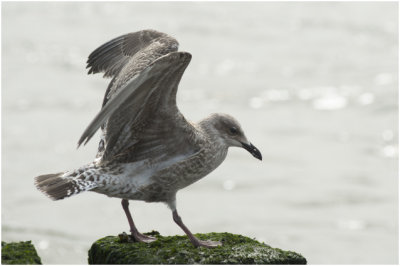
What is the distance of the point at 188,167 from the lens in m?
6.82

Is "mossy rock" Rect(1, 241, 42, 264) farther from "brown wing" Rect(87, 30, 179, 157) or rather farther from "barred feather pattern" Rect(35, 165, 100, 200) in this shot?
"brown wing" Rect(87, 30, 179, 157)

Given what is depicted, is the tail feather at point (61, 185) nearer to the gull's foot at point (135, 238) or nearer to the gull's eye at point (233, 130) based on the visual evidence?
the gull's foot at point (135, 238)

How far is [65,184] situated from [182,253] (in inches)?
46.2

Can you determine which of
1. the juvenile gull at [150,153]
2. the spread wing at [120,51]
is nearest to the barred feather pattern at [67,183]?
the juvenile gull at [150,153]

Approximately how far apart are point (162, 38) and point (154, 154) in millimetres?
1572

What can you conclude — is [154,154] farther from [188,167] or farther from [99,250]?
[99,250]

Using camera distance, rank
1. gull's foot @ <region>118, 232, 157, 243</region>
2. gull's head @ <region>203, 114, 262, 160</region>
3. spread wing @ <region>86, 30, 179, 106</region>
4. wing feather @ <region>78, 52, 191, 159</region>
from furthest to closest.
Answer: spread wing @ <region>86, 30, 179, 106</region> < gull's head @ <region>203, 114, 262, 160</region> < gull's foot @ <region>118, 232, 157, 243</region> < wing feather @ <region>78, 52, 191, 159</region>

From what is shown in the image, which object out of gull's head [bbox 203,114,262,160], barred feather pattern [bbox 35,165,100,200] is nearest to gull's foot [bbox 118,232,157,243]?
barred feather pattern [bbox 35,165,100,200]

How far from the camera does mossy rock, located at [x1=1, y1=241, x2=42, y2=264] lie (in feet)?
20.2

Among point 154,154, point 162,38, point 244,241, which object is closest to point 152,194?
point 154,154

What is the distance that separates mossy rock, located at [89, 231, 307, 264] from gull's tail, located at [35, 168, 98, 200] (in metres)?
0.52

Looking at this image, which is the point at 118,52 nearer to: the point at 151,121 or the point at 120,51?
the point at 120,51

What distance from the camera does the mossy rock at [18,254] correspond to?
20.2 ft

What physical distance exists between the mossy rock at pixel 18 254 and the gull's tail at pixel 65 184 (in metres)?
0.47
